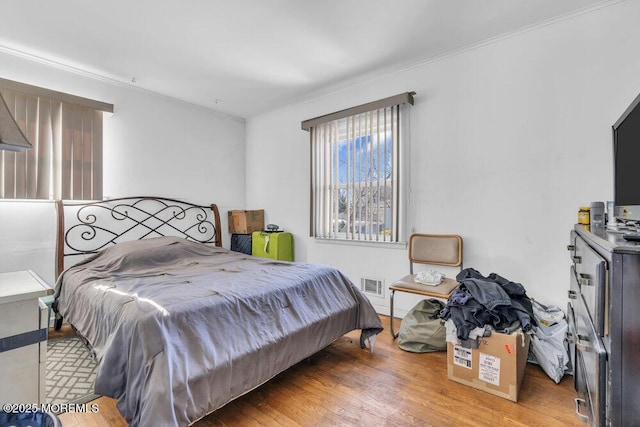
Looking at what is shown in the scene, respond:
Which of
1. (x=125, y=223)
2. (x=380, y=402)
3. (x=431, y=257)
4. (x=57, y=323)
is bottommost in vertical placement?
(x=380, y=402)

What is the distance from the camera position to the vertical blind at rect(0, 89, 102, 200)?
2668 mm

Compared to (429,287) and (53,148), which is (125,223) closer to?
(53,148)

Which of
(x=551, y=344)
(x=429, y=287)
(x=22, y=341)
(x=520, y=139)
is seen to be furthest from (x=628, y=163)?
(x=22, y=341)

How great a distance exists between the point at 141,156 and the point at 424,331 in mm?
3483

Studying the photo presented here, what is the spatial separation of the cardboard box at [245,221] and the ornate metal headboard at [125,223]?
20cm

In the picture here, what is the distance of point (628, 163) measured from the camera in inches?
58.2

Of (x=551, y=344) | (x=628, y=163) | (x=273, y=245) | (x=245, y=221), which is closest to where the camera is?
(x=628, y=163)

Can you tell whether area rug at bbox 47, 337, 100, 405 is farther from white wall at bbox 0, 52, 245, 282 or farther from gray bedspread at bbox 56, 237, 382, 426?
white wall at bbox 0, 52, 245, 282

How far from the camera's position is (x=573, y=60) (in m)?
2.22

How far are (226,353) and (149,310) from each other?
44cm

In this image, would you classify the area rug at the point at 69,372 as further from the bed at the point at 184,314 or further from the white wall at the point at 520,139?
the white wall at the point at 520,139

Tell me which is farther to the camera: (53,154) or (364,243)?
(364,243)

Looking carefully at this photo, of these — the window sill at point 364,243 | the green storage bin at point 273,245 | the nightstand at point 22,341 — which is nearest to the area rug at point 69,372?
the nightstand at point 22,341

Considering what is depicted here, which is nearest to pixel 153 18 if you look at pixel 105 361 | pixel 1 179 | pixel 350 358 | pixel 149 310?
pixel 1 179
